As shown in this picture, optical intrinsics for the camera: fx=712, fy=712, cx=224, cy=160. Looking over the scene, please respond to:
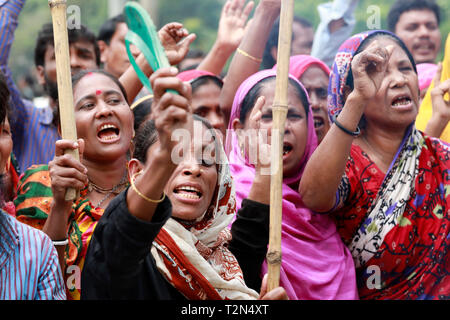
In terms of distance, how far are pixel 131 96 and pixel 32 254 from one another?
1.88 m

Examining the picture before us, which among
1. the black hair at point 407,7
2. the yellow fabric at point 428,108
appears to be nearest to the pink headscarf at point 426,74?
the yellow fabric at point 428,108

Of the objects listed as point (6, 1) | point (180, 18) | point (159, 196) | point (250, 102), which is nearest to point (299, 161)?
point (250, 102)

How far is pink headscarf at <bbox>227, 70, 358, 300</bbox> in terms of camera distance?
10.9 ft

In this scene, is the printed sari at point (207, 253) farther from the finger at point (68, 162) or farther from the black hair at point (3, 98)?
the black hair at point (3, 98)

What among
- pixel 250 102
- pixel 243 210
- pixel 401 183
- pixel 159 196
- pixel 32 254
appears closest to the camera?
pixel 159 196

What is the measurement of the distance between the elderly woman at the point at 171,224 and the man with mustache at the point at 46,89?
1.31 meters

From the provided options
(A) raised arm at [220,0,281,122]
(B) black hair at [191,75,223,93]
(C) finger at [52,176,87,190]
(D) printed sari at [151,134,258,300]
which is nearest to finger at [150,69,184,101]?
(C) finger at [52,176,87,190]

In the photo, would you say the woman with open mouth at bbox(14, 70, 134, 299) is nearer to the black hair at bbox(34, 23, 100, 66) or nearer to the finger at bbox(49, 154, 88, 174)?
the finger at bbox(49, 154, 88, 174)

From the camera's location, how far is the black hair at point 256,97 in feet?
12.1

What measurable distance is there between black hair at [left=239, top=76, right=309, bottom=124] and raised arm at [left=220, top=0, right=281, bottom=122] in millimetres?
442

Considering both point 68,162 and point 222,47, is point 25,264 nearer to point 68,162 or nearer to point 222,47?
point 68,162

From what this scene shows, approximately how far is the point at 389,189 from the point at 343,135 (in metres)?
0.49

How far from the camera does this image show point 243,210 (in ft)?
10.1
